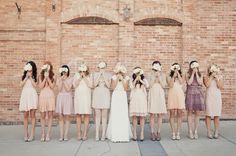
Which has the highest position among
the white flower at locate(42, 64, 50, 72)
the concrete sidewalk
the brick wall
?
the brick wall

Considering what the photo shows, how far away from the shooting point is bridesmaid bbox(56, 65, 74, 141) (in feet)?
30.6

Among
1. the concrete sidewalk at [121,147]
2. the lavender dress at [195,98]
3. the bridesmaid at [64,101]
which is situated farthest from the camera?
the lavender dress at [195,98]

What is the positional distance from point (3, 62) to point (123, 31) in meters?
4.10

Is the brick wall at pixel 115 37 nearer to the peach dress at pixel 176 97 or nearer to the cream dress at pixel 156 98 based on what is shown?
the cream dress at pixel 156 98

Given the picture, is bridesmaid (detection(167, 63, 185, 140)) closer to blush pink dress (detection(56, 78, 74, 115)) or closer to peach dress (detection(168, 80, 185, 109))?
peach dress (detection(168, 80, 185, 109))

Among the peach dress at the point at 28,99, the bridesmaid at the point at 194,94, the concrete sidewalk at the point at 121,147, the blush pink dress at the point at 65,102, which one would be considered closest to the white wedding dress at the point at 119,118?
the concrete sidewalk at the point at 121,147

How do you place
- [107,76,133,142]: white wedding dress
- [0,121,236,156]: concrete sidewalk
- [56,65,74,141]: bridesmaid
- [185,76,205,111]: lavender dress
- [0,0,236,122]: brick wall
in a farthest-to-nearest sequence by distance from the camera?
[0,0,236,122]: brick wall → [185,76,205,111]: lavender dress → [56,65,74,141]: bridesmaid → [107,76,133,142]: white wedding dress → [0,121,236,156]: concrete sidewalk

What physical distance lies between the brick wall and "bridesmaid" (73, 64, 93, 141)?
8.92 feet

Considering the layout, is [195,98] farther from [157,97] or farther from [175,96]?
[157,97]

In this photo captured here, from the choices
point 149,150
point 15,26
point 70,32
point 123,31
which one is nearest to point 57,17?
point 70,32

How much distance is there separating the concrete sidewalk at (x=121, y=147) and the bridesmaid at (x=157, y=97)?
469 millimetres

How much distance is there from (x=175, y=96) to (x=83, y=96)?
237cm

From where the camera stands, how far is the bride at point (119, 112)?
9219 mm

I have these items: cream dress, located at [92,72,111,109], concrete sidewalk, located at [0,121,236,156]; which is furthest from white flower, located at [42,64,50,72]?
concrete sidewalk, located at [0,121,236,156]
